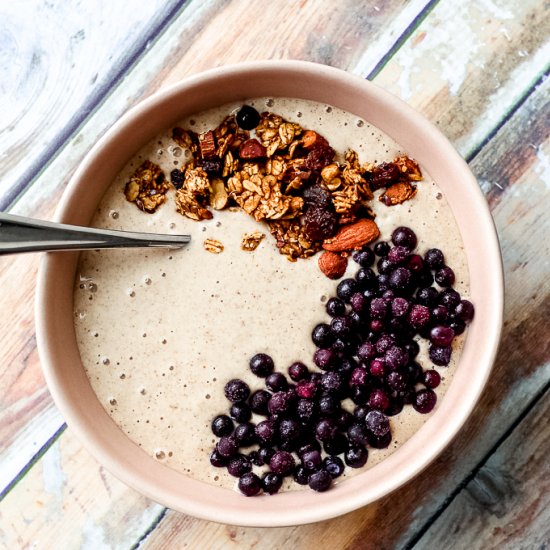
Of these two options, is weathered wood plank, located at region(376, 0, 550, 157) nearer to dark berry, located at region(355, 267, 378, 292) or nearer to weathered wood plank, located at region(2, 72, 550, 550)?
weathered wood plank, located at region(2, 72, 550, 550)

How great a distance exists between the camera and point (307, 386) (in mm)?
881

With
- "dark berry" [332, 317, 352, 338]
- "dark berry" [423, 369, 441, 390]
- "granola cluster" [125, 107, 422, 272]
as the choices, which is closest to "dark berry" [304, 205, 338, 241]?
"granola cluster" [125, 107, 422, 272]

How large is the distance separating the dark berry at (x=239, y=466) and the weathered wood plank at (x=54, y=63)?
0.49 metres

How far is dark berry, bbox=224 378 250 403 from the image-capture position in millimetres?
889

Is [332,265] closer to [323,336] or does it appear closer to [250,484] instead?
[323,336]

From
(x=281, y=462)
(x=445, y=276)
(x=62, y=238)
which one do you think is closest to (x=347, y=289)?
(x=445, y=276)

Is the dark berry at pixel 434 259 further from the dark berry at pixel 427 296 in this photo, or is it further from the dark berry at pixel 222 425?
the dark berry at pixel 222 425

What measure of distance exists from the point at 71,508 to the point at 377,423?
1.49ft

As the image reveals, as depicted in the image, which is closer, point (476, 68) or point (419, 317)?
point (419, 317)

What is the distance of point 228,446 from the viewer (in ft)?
2.90

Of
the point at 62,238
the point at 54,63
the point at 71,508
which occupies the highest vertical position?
the point at 54,63

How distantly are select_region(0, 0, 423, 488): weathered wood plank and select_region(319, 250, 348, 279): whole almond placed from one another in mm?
292

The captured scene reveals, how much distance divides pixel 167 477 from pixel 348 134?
1.60 ft

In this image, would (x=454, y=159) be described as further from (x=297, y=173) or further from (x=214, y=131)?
(x=214, y=131)
